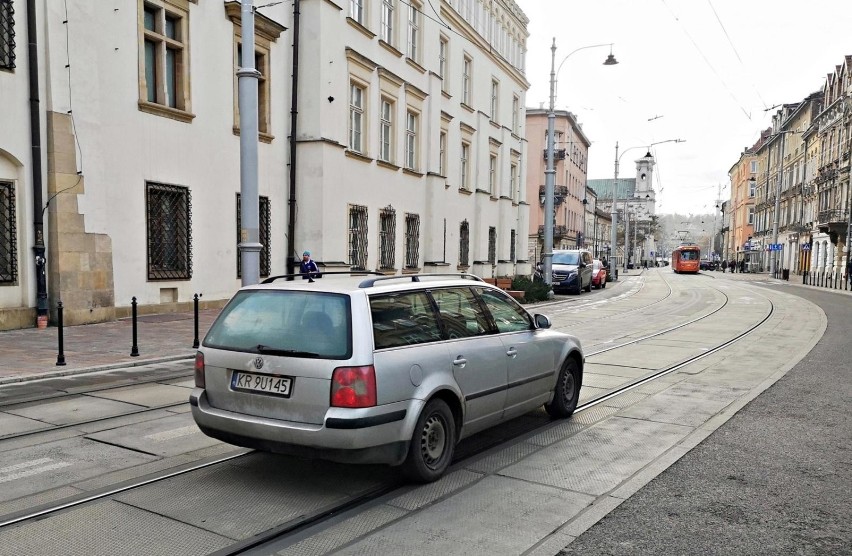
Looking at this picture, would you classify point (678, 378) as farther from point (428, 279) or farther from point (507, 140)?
point (507, 140)

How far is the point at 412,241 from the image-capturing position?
1020 inches

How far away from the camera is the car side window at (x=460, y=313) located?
5195 millimetres

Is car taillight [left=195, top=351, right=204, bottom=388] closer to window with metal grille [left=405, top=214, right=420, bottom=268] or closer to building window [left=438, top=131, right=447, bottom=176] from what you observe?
window with metal grille [left=405, top=214, right=420, bottom=268]

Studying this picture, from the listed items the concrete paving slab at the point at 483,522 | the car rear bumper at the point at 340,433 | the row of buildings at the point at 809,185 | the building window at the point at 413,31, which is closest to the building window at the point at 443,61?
the building window at the point at 413,31

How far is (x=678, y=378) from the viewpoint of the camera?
9211mm

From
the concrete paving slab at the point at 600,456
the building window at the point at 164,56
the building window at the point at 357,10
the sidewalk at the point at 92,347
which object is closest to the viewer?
the concrete paving slab at the point at 600,456

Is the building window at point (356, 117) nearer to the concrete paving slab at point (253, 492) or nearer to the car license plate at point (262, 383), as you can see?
the concrete paving slab at point (253, 492)

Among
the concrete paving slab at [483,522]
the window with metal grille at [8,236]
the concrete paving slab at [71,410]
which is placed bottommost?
the concrete paving slab at [71,410]

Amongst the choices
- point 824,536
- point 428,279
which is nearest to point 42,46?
point 428,279

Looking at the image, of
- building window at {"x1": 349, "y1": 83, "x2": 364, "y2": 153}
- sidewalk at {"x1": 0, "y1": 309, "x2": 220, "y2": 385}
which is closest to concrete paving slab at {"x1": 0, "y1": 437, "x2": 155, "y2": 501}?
sidewalk at {"x1": 0, "y1": 309, "x2": 220, "y2": 385}

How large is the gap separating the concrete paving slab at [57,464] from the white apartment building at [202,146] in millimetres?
8224

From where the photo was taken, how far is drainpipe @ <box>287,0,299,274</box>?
18.4 metres

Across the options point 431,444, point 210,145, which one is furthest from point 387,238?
point 431,444

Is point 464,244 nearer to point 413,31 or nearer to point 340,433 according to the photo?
point 413,31
